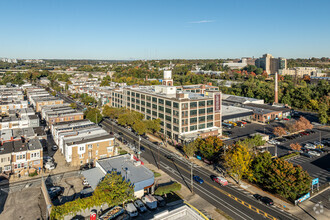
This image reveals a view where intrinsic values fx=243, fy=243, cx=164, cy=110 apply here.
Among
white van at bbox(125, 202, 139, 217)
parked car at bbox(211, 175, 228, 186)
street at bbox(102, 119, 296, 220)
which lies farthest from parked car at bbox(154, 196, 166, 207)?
parked car at bbox(211, 175, 228, 186)

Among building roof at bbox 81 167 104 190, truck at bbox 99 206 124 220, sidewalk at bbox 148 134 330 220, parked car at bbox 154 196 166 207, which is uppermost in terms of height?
building roof at bbox 81 167 104 190

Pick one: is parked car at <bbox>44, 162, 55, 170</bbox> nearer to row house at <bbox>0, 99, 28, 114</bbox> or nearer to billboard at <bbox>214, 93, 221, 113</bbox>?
billboard at <bbox>214, 93, 221, 113</bbox>

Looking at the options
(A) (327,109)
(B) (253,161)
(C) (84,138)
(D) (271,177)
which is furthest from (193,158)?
(A) (327,109)

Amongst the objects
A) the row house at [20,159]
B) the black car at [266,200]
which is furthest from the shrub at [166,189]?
the row house at [20,159]

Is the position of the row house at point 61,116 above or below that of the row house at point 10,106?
below

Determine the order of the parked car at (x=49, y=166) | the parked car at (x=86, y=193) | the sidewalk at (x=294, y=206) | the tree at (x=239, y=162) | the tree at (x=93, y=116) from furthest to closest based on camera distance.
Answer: the tree at (x=93, y=116) → the parked car at (x=49, y=166) → the tree at (x=239, y=162) → the parked car at (x=86, y=193) → the sidewalk at (x=294, y=206)

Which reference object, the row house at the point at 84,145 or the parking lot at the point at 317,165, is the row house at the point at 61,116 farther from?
the parking lot at the point at 317,165

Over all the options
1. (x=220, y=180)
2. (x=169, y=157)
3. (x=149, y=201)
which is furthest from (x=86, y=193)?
(x=169, y=157)

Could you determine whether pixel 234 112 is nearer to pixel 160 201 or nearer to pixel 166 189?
pixel 166 189
